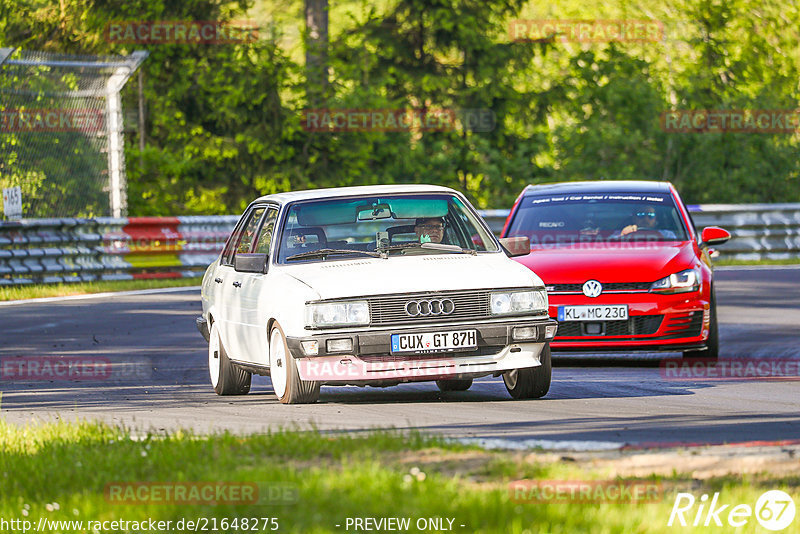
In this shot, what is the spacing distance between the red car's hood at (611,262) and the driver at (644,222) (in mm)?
360

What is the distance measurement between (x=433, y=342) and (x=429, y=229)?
4.53ft

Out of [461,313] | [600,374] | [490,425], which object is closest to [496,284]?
[461,313]

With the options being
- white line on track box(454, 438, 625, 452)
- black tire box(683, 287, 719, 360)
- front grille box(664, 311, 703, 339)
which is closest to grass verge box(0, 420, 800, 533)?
white line on track box(454, 438, 625, 452)

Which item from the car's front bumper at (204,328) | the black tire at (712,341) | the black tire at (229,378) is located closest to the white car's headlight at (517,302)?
the black tire at (229,378)

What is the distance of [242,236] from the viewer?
11609 millimetres

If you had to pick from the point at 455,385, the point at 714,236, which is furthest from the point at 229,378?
the point at 714,236

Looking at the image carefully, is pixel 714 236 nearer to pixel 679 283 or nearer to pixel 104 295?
pixel 679 283

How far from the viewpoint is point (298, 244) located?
10406mm

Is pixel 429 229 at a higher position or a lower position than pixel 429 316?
higher

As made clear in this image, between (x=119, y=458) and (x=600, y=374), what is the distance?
18.9ft

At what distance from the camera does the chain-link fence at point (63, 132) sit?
72.4 feet

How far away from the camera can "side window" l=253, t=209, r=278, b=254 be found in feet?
35.4

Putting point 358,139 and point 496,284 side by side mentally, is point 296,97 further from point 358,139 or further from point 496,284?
point 496,284

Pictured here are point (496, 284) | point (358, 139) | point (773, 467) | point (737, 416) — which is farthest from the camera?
point (358, 139)
